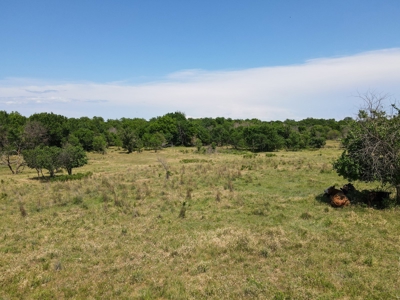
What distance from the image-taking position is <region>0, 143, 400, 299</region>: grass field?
25.4ft

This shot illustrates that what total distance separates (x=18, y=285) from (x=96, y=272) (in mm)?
2213

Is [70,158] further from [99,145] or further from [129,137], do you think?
[129,137]

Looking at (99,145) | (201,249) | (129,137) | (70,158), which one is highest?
(129,137)

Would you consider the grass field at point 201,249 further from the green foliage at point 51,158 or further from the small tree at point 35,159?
the small tree at point 35,159

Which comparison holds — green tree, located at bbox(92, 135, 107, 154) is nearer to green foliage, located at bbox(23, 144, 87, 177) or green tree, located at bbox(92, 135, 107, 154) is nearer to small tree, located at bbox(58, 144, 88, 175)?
small tree, located at bbox(58, 144, 88, 175)

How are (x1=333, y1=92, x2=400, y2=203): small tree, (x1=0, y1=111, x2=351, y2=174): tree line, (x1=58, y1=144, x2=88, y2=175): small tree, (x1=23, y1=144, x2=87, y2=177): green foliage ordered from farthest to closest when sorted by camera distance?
(x1=0, y1=111, x2=351, y2=174): tree line → (x1=58, y1=144, x2=88, y2=175): small tree → (x1=23, y1=144, x2=87, y2=177): green foliage → (x1=333, y1=92, x2=400, y2=203): small tree

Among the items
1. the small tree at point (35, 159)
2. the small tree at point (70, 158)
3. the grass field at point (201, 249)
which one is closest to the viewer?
the grass field at point (201, 249)

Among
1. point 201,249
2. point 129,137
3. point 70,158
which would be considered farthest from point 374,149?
point 129,137

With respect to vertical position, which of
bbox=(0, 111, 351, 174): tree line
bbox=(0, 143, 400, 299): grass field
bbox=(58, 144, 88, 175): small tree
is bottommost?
bbox=(0, 143, 400, 299): grass field

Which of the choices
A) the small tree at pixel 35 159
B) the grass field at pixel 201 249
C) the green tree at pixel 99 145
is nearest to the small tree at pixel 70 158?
the small tree at pixel 35 159

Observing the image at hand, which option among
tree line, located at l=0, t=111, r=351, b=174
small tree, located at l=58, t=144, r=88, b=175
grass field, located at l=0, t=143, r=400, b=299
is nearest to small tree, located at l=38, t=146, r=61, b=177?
small tree, located at l=58, t=144, r=88, b=175

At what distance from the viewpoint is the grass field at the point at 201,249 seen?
25.4 feet

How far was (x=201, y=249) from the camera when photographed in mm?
10281

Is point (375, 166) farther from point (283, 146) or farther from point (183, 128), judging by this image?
point (183, 128)
